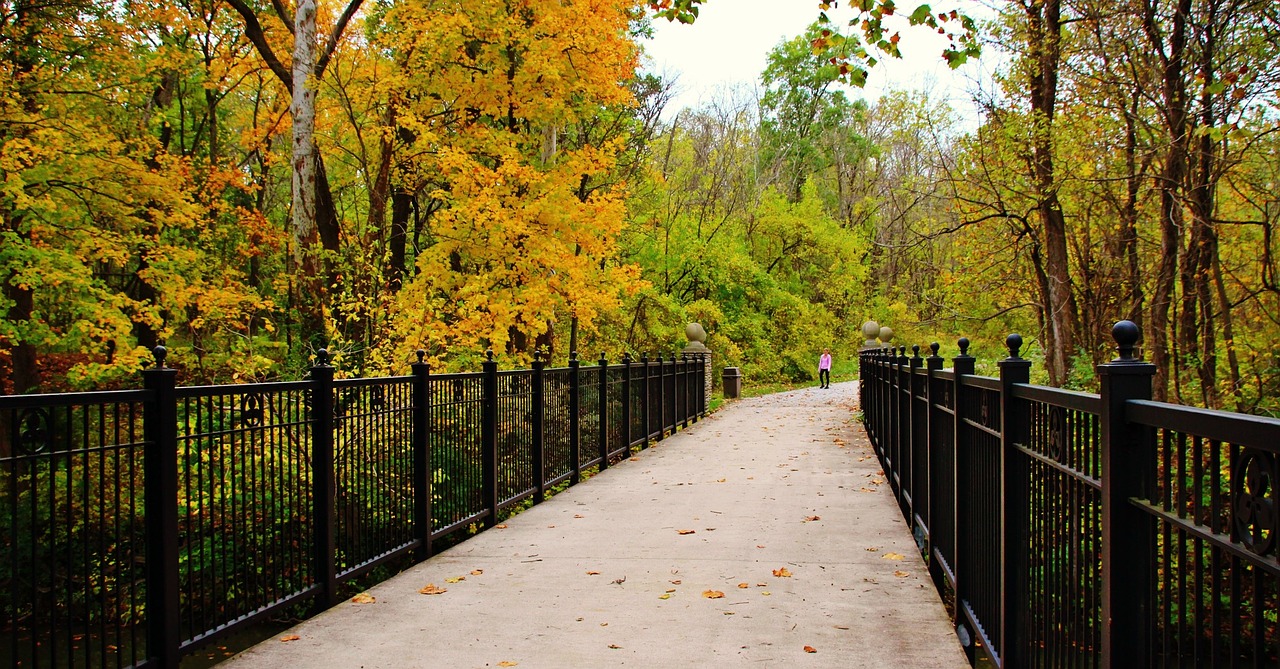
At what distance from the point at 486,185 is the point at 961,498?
14706 millimetres

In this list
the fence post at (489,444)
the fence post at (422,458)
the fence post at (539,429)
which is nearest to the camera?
the fence post at (422,458)

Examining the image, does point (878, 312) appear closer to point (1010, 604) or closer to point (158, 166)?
point (158, 166)

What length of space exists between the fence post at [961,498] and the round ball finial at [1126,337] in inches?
99.2

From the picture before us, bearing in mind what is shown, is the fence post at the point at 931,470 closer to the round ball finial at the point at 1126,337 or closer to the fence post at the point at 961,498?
the fence post at the point at 961,498

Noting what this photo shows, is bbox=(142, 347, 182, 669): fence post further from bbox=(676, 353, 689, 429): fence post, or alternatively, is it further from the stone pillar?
the stone pillar

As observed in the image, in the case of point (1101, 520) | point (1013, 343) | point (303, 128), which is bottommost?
point (1101, 520)

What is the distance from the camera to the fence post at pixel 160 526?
174 inches

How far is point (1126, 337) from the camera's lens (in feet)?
8.38

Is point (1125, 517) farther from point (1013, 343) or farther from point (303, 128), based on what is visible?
point (303, 128)

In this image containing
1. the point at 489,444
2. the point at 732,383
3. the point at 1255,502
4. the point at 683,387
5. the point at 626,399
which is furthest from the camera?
the point at 732,383

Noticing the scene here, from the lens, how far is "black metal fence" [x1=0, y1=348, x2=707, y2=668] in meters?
4.23

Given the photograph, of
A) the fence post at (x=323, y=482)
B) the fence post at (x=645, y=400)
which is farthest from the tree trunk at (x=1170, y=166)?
the fence post at (x=323, y=482)

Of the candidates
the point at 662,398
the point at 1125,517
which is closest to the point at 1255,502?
the point at 1125,517

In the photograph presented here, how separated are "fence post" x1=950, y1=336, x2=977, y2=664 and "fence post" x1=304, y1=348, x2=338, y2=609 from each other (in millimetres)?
3865
